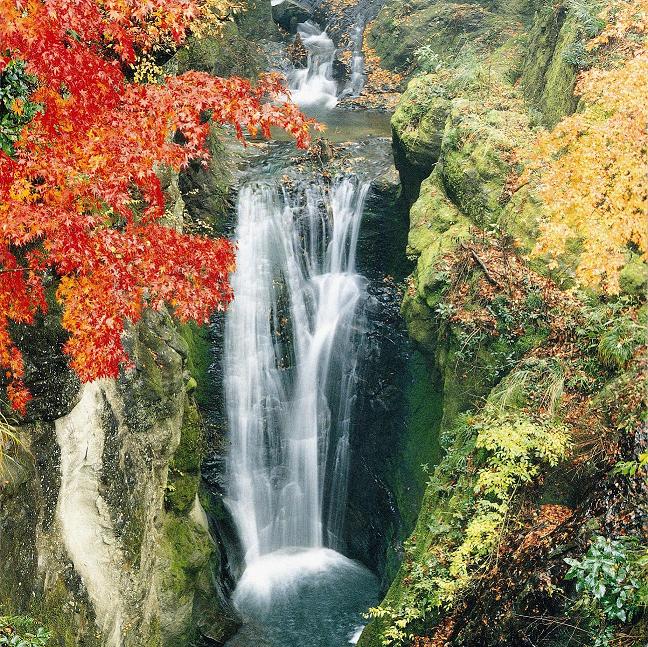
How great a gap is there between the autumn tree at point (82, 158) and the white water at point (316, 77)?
16998 millimetres

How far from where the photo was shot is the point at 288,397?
571 inches

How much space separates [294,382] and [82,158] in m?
9.22

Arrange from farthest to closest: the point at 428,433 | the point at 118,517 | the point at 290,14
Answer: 1. the point at 290,14
2. the point at 428,433
3. the point at 118,517

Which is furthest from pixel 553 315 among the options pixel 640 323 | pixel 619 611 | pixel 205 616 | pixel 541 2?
pixel 541 2

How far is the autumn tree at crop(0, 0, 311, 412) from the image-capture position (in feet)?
18.8

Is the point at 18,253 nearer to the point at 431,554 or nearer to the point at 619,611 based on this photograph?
the point at 431,554

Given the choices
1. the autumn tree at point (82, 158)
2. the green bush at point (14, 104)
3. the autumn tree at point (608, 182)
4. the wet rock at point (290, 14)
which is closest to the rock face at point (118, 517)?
the autumn tree at point (82, 158)

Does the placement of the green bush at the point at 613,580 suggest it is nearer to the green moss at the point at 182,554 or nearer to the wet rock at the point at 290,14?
the green moss at the point at 182,554

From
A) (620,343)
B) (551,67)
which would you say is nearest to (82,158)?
(620,343)

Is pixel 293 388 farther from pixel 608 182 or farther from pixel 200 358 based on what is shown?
pixel 608 182

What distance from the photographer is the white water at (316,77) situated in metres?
23.4

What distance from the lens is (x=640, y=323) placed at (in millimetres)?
7605

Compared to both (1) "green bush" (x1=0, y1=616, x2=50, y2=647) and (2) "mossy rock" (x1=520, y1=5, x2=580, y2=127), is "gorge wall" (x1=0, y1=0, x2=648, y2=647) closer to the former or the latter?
(2) "mossy rock" (x1=520, y1=5, x2=580, y2=127)

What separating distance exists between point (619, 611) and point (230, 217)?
13.1m
